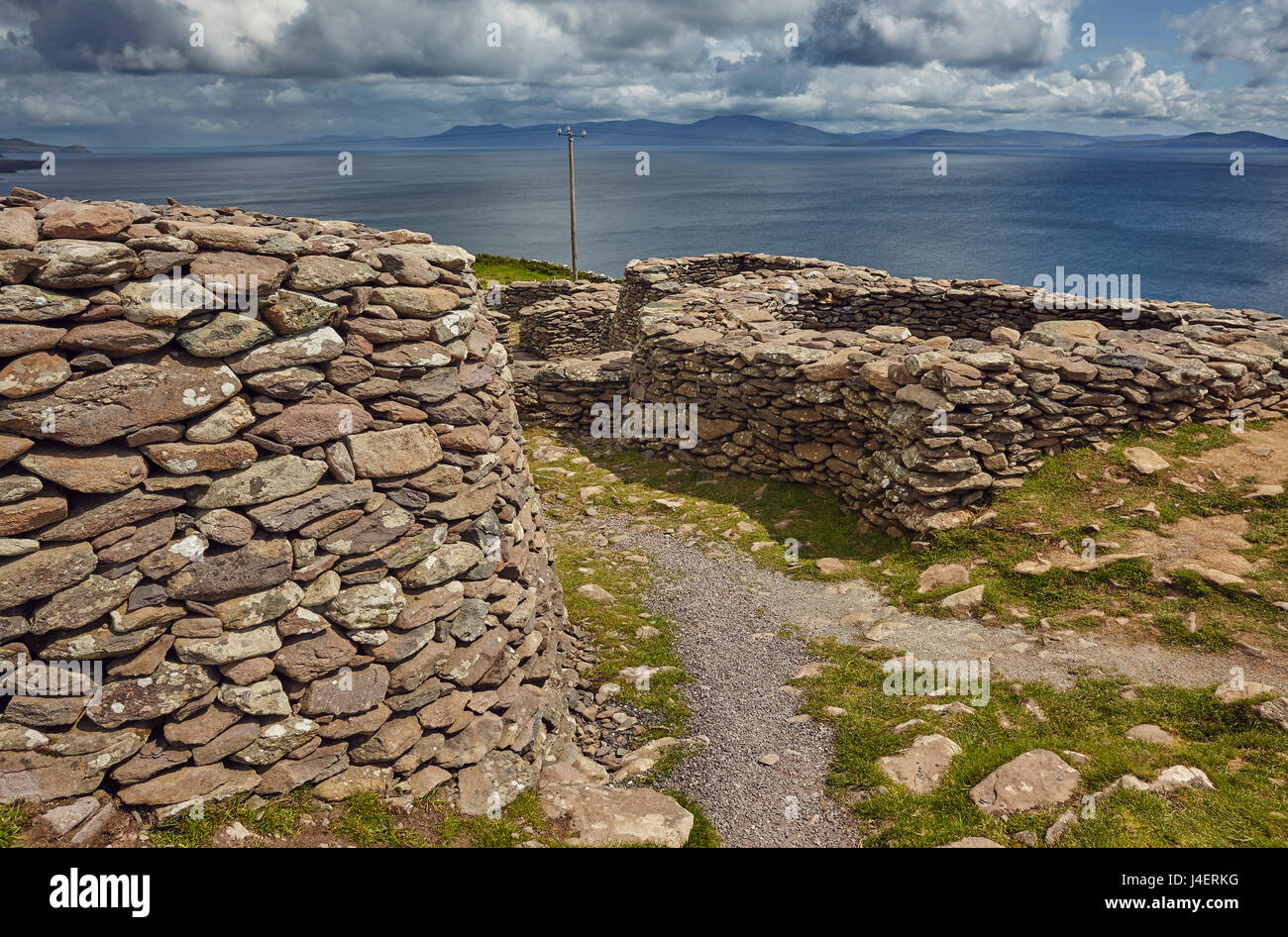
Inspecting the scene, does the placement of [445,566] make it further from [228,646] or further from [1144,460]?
[1144,460]

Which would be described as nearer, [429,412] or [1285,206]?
[429,412]

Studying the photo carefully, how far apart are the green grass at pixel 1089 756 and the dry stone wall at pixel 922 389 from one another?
421 centimetres

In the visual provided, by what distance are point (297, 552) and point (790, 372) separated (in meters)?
10.3

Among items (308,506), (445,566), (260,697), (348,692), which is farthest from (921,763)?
(308,506)

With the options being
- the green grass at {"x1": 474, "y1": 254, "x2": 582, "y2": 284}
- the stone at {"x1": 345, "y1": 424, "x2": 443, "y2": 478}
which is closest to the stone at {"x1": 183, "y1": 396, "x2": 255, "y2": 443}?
the stone at {"x1": 345, "y1": 424, "x2": 443, "y2": 478}

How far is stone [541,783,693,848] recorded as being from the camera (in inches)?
255

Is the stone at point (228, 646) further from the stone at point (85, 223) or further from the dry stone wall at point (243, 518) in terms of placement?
the stone at point (85, 223)

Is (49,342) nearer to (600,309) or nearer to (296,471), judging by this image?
(296,471)

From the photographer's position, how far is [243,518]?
599 cm

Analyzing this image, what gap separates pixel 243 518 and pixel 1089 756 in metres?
7.93

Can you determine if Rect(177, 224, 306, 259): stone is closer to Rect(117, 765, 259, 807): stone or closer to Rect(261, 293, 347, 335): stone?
Rect(261, 293, 347, 335): stone

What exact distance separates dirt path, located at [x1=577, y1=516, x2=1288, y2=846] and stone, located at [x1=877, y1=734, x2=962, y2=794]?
2.18ft
